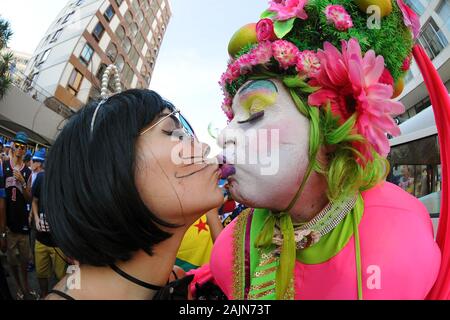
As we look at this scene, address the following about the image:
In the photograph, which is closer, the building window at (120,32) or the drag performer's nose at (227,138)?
the drag performer's nose at (227,138)

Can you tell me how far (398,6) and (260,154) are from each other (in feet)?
2.60

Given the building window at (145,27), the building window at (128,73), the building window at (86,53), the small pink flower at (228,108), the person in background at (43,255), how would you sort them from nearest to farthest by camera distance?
the small pink flower at (228,108) → the person in background at (43,255) → the building window at (86,53) → the building window at (145,27) → the building window at (128,73)

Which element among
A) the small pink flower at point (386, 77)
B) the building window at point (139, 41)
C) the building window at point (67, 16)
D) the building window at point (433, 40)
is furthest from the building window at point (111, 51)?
the small pink flower at point (386, 77)

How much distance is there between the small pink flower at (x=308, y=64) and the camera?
1.16m

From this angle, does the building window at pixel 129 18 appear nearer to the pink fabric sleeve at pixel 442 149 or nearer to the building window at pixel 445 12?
the building window at pixel 445 12

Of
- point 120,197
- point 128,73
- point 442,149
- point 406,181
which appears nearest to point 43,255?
point 120,197

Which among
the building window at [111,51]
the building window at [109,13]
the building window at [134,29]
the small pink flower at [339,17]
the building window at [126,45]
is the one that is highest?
the building window at [109,13]

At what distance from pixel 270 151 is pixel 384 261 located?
0.50 metres

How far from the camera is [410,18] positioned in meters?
1.24

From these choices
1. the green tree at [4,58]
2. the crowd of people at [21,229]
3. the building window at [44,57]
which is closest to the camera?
the crowd of people at [21,229]

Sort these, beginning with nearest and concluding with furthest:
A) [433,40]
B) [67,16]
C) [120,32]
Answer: [433,40]
[120,32]
[67,16]

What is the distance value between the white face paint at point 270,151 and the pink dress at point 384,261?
0.86 feet

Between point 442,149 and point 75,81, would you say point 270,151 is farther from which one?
point 75,81

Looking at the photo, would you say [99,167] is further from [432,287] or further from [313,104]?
[432,287]
